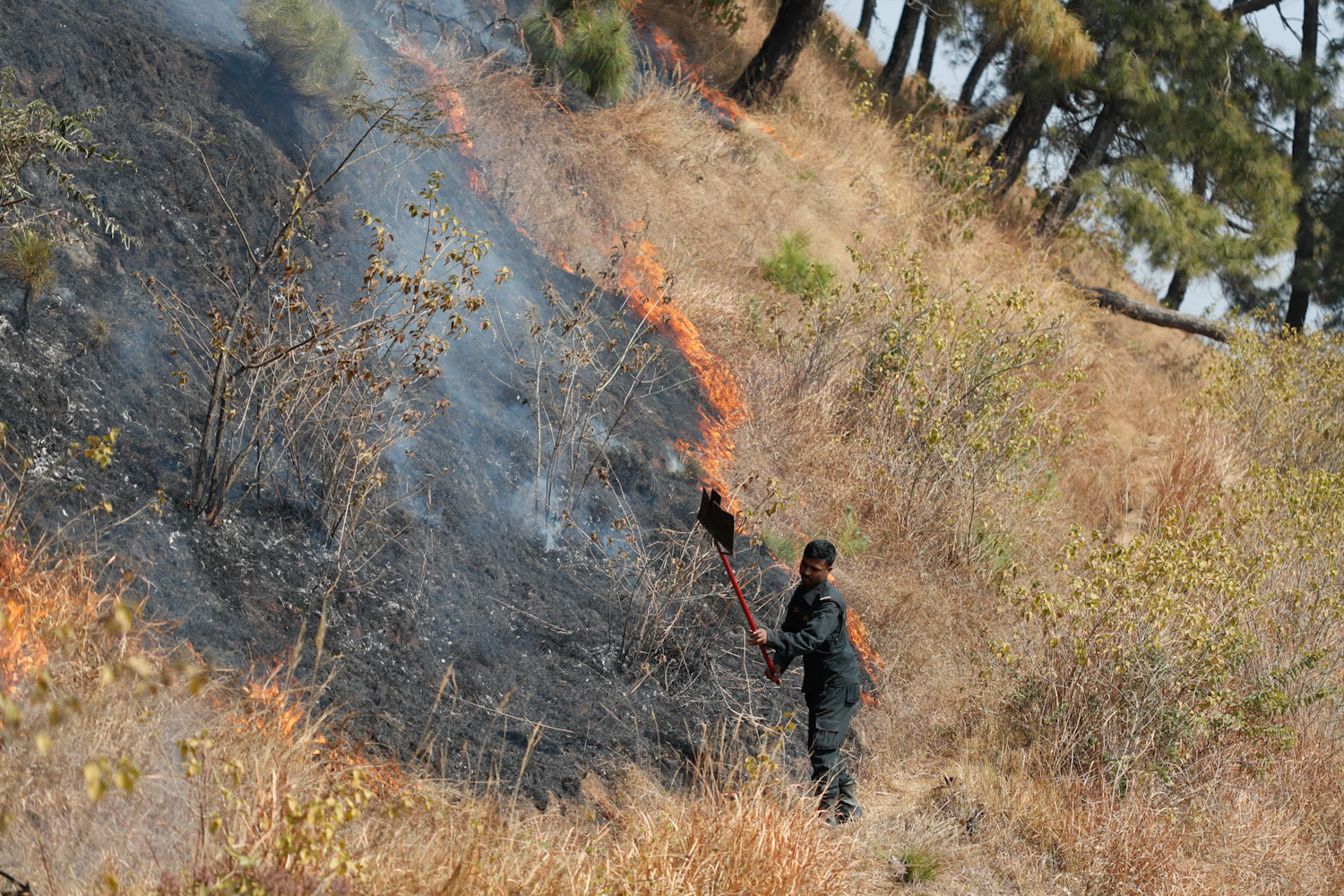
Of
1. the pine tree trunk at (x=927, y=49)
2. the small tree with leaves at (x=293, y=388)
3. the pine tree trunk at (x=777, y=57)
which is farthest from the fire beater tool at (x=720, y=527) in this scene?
the pine tree trunk at (x=927, y=49)

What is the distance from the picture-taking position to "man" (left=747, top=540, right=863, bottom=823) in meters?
5.27

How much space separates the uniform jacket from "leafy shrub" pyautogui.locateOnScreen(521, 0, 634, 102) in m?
7.47

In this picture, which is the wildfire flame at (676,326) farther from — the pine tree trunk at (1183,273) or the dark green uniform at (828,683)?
the pine tree trunk at (1183,273)

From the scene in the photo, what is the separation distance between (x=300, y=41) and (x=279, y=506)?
13.6 feet

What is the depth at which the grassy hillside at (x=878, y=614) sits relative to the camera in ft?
11.6

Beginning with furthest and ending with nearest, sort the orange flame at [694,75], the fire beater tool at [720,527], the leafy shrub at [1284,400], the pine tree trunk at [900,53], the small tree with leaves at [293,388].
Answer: the pine tree trunk at [900,53] < the orange flame at [694,75] < the leafy shrub at [1284,400] < the fire beater tool at [720,527] < the small tree with leaves at [293,388]

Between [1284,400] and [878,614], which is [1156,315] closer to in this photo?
[1284,400]

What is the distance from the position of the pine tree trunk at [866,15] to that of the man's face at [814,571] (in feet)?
58.5

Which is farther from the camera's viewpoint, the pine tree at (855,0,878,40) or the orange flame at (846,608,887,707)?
the pine tree at (855,0,878,40)

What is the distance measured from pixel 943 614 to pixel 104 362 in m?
5.70

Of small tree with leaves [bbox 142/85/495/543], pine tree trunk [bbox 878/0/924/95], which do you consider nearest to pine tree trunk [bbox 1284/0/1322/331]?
pine tree trunk [bbox 878/0/924/95]

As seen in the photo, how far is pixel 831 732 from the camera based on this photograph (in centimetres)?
534

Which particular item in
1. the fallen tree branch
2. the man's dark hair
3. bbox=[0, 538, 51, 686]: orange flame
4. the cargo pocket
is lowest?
bbox=[0, 538, 51, 686]: orange flame

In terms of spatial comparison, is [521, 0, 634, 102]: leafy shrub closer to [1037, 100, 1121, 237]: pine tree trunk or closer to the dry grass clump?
[1037, 100, 1121, 237]: pine tree trunk
